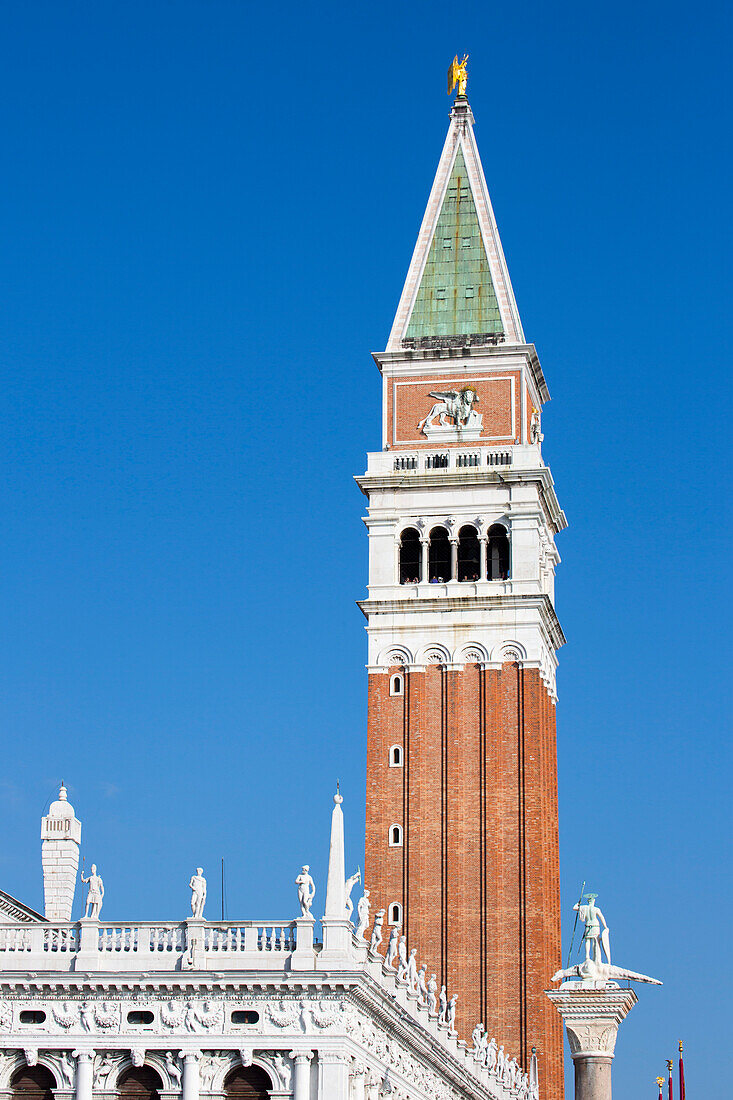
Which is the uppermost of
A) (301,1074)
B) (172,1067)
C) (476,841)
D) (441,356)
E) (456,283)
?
(456,283)

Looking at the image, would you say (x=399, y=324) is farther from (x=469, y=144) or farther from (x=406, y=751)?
(x=406, y=751)

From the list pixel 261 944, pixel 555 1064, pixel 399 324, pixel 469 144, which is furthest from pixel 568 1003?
pixel 469 144

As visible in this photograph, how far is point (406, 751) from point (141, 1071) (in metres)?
38.6

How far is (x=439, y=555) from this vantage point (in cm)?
9375

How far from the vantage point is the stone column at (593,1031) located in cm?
6328

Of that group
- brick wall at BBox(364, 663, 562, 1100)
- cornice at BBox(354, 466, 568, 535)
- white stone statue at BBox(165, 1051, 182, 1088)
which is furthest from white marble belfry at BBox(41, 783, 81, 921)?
white stone statue at BBox(165, 1051, 182, 1088)

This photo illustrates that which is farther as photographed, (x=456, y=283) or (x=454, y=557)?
(x=456, y=283)

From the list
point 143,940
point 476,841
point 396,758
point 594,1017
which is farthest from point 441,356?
point 143,940

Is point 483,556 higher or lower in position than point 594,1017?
higher

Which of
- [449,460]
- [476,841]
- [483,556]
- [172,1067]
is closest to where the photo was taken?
[172,1067]

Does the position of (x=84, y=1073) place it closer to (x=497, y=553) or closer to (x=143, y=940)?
(x=143, y=940)

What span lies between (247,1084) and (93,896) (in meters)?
6.45

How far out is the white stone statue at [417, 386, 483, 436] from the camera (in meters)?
94.9

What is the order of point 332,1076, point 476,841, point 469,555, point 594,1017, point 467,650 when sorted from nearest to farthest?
Result: point 332,1076 → point 594,1017 → point 476,841 → point 467,650 → point 469,555
